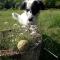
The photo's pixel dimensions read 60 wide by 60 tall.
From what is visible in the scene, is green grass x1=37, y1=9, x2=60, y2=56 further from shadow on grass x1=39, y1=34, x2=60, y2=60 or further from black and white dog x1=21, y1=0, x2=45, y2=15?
black and white dog x1=21, y1=0, x2=45, y2=15

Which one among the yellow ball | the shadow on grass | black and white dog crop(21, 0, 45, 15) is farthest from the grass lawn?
the yellow ball

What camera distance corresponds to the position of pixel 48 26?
8562 millimetres

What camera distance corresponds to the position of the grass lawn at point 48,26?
20.9 ft

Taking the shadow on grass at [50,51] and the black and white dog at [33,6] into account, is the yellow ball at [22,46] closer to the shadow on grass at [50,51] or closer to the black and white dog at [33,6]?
the shadow on grass at [50,51]

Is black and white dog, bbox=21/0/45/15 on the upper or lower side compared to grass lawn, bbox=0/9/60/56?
upper

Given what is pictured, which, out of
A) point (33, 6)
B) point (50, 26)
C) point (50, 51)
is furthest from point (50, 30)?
point (33, 6)

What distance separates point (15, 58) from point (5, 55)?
0.64ft

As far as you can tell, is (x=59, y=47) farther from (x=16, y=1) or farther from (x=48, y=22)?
(x=16, y=1)

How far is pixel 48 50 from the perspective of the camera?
598 cm

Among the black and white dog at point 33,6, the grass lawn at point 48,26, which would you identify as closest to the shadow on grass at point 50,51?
the grass lawn at point 48,26

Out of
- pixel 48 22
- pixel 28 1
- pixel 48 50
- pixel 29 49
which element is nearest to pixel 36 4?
pixel 28 1

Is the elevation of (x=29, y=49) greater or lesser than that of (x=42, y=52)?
greater

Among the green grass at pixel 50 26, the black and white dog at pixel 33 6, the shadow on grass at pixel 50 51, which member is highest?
the black and white dog at pixel 33 6

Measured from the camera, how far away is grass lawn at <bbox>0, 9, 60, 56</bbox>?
636cm
